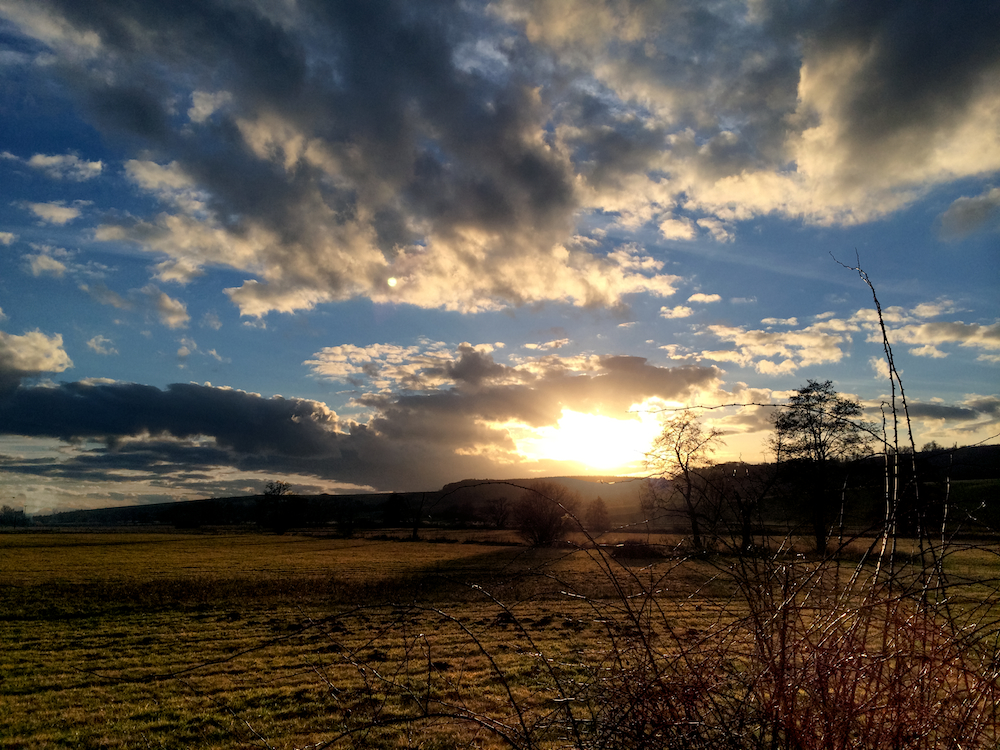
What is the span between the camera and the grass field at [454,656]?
1809 millimetres

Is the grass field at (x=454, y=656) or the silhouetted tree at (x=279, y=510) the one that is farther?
the silhouetted tree at (x=279, y=510)

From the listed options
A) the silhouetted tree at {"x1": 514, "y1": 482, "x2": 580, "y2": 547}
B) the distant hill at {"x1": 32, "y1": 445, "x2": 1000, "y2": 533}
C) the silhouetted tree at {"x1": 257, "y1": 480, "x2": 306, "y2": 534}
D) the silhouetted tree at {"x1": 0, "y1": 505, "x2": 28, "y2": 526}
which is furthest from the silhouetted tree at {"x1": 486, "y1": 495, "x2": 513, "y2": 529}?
the silhouetted tree at {"x1": 0, "y1": 505, "x2": 28, "y2": 526}

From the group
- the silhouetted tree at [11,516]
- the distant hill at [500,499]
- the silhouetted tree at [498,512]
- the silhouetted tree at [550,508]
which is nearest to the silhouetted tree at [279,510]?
the distant hill at [500,499]

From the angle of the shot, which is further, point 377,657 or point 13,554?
point 13,554

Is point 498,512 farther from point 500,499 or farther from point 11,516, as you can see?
point 11,516

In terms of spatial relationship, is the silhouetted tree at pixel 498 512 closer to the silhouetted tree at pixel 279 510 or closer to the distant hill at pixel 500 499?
the distant hill at pixel 500 499

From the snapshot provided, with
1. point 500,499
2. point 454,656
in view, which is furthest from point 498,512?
point 454,656

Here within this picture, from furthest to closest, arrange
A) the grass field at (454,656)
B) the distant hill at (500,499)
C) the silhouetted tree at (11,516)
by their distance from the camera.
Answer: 1. the silhouetted tree at (11,516)
2. the distant hill at (500,499)
3. the grass field at (454,656)

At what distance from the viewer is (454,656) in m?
11.6

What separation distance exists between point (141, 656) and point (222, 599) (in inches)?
402

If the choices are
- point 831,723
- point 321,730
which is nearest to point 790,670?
point 831,723

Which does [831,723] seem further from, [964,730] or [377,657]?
[377,657]

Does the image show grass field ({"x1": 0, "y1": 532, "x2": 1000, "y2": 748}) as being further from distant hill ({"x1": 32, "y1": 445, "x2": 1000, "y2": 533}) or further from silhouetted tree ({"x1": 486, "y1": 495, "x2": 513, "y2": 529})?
silhouetted tree ({"x1": 486, "y1": 495, "x2": 513, "y2": 529})

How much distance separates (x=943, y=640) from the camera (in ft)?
6.58
